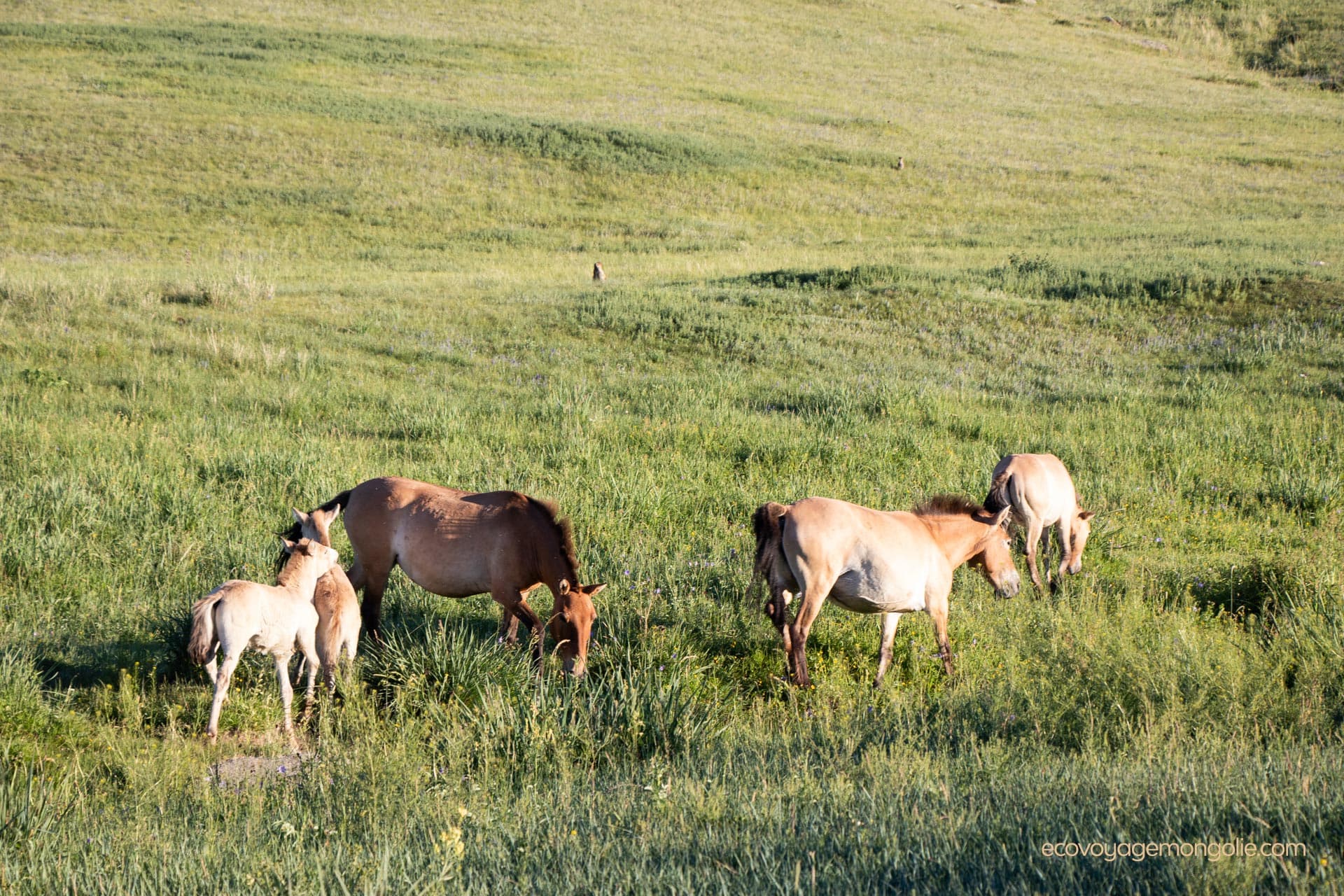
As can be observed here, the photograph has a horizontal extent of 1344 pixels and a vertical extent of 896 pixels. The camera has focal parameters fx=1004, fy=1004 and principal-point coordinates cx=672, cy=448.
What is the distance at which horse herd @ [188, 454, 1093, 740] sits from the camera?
634 centimetres

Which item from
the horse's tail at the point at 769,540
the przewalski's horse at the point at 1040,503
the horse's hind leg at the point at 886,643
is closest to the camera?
the horse's tail at the point at 769,540

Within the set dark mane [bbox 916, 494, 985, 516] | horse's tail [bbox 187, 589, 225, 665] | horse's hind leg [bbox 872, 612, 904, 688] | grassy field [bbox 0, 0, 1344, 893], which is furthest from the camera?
dark mane [bbox 916, 494, 985, 516]

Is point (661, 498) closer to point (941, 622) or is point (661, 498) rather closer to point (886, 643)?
point (886, 643)

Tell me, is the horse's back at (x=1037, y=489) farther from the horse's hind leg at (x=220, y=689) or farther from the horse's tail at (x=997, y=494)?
the horse's hind leg at (x=220, y=689)

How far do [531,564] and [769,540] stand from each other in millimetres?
1611

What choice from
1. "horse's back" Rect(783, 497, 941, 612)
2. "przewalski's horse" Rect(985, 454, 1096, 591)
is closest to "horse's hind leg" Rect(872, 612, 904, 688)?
"horse's back" Rect(783, 497, 941, 612)

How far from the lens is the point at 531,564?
6.75m

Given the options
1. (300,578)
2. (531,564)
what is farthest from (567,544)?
(300,578)

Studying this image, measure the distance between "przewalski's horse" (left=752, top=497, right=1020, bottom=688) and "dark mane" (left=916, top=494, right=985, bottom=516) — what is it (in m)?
0.15

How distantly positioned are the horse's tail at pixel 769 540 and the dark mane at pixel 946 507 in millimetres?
1160

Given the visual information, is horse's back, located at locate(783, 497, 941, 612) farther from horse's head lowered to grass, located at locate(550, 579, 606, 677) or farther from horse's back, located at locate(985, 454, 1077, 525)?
horse's back, located at locate(985, 454, 1077, 525)

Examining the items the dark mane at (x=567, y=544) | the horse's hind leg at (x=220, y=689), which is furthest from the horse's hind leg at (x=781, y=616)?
the horse's hind leg at (x=220, y=689)

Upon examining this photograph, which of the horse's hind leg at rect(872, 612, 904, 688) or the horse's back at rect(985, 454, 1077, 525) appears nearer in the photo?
the horse's hind leg at rect(872, 612, 904, 688)

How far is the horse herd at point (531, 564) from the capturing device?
20.8 feet
